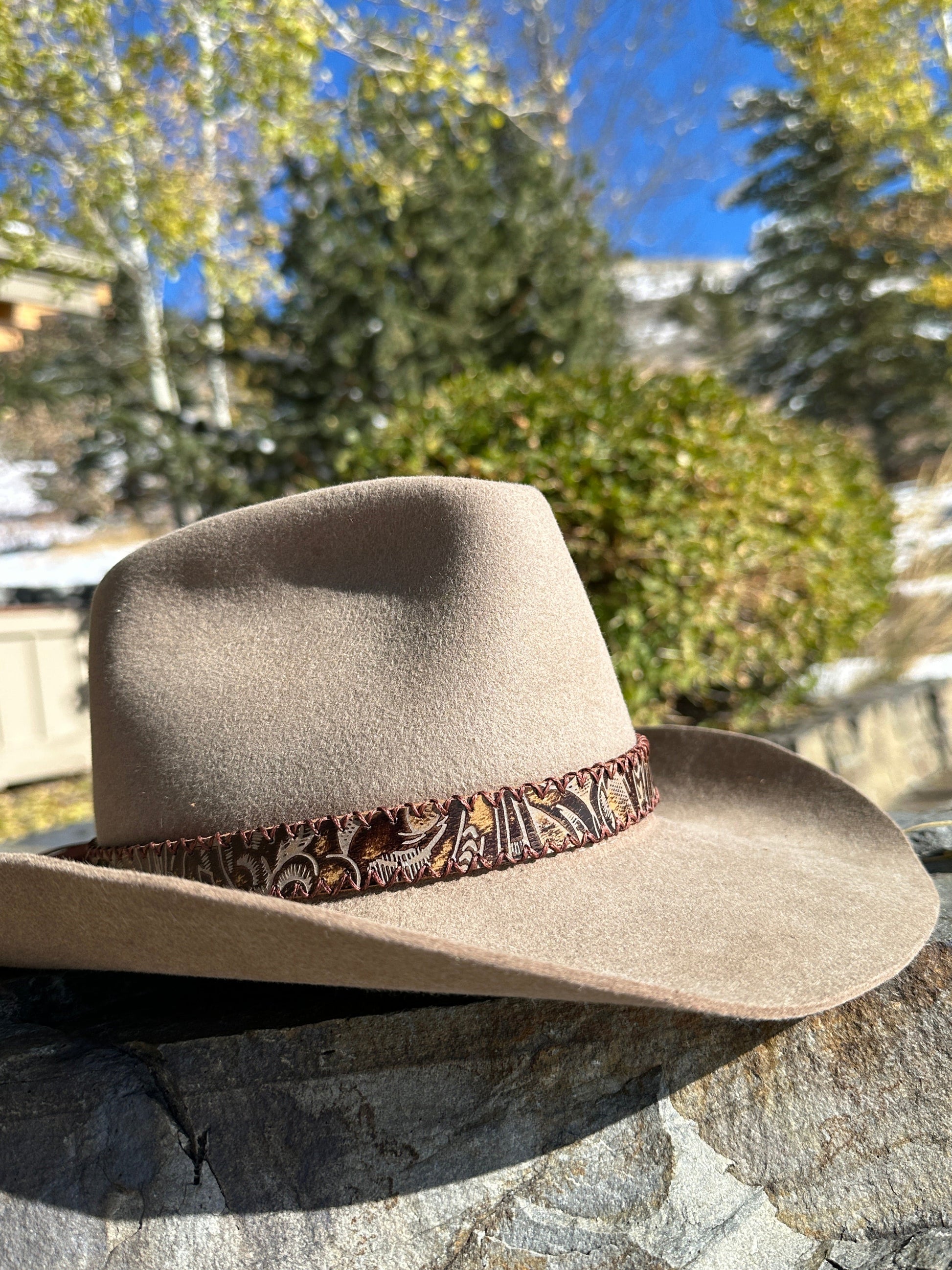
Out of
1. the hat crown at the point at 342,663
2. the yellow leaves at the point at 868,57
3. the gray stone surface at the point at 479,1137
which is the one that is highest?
the yellow leaves at the point at 868,57

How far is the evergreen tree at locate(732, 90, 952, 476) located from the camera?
18156 millimetres

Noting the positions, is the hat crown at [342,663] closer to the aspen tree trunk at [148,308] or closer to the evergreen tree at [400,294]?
Answer: the evergreen tree at [400,294]

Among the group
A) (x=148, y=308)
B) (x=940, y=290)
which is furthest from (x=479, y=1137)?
(x=940, y=290)

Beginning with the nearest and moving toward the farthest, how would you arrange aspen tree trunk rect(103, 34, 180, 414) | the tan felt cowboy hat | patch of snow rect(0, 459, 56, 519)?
the tan felt cowboy hat
aspen tree trunk rect(103, 34, 180, 414)
patch of snow rect(0, 459, 56, 519)

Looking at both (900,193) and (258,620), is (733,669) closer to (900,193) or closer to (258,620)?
(258,620)

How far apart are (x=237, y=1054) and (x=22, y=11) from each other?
6.15 metres

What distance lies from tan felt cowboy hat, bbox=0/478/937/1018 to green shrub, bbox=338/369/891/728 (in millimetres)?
2075

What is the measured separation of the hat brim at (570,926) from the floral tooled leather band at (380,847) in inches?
1.1

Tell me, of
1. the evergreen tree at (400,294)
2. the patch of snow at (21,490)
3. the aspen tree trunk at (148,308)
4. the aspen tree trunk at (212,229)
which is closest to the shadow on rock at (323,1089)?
the evergreen tree at (400,294)

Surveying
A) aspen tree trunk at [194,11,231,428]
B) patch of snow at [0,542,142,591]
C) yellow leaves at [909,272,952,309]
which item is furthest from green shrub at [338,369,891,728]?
patch of snow at [0,542,142,591]

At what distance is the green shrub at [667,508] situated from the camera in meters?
3.70

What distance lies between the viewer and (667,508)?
3695mm

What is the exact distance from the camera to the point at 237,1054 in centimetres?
130

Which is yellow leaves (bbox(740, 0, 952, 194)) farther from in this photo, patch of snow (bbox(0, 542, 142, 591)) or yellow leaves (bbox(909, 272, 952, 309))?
patch of snow (bbox(0, 542, 142, 591))
